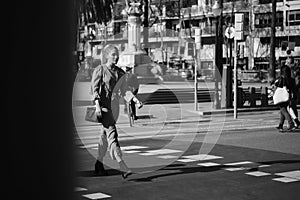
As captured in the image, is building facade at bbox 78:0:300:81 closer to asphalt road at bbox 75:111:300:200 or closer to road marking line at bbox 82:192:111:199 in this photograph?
asphalt road at bbox 75:111:300:200

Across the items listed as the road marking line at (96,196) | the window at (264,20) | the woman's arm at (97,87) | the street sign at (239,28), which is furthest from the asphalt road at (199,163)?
the window at (264,20)

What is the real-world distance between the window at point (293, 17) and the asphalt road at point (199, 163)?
59.7 m

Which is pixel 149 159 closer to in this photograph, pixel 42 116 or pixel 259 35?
pixel 42 116

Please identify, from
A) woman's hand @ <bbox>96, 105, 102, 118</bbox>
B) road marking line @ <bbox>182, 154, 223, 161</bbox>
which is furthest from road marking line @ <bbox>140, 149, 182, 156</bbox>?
woman's hand @ <bbox>96, 105, 102, 118</bbox>

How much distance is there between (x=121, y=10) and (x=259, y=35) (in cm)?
3323

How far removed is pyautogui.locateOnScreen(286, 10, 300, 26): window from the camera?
7300 centimetres

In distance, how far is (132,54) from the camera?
36719 millimetres

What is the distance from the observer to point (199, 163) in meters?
9.85

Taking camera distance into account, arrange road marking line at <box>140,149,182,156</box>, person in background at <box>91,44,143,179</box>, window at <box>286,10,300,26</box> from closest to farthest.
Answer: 1. person in background at <box>91,44,143,179</box>
2. road marking line at <box>140,149,182,156</box>
3. window at <box>286,10,300,26</box>

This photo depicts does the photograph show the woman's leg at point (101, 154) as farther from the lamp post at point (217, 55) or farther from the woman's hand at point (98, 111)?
the lamp post at point (217, 55)

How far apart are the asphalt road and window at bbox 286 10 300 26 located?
59655 mm

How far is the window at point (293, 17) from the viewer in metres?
73.0

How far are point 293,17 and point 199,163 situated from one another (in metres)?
67.2

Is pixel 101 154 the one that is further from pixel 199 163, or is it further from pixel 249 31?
pixel 249 31
